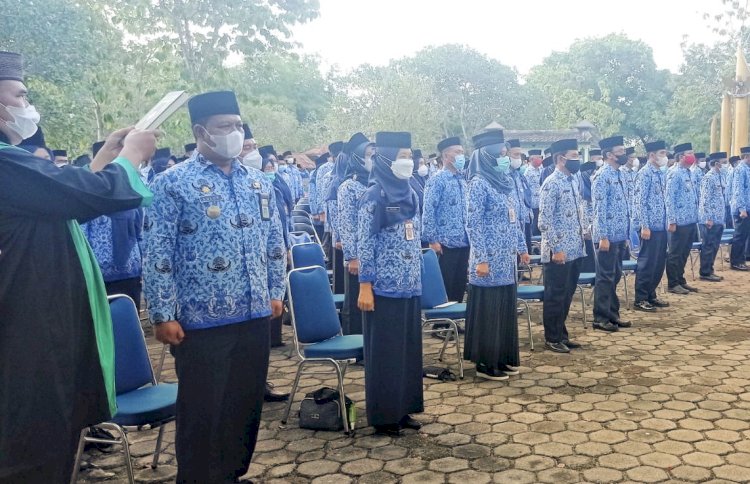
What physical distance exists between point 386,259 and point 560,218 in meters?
2.44

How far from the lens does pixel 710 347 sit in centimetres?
595

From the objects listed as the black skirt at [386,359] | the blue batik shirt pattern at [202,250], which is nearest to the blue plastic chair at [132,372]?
the blue batik shirt pattern at [202,250]

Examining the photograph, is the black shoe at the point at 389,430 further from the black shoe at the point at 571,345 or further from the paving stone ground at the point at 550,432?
the black shoe at the point at 571,345

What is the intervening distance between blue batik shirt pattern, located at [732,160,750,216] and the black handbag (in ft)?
28.1

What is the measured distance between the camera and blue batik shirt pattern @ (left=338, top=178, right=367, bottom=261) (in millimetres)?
5676

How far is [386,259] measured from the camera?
13.6 ft

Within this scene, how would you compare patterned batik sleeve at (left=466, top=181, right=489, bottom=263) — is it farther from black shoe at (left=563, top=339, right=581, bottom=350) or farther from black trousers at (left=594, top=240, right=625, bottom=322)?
black trousers at (left=594, top=240, right=625, bottom=322)

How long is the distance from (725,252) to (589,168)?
236 inches

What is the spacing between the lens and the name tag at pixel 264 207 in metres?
3.11

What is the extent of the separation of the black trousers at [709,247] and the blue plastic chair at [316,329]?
23.8ft

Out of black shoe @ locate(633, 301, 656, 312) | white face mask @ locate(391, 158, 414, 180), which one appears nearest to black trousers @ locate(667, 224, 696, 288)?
black shoe @ locate(633, 301, 656, 312)

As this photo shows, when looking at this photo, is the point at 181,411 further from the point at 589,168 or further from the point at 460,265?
the point at 589,168

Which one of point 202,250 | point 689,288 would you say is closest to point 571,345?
point 689,288

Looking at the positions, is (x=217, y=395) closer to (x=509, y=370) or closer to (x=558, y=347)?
(x=509, y=370)
